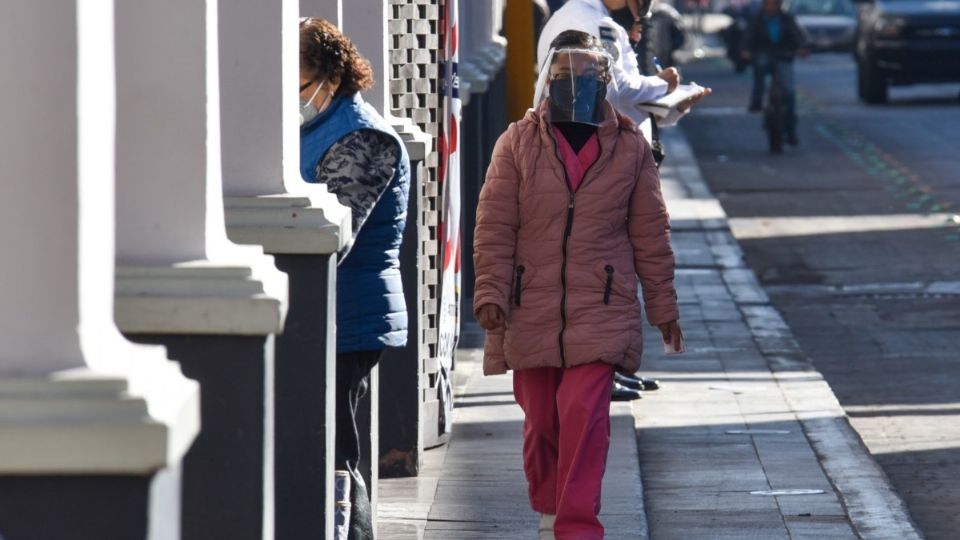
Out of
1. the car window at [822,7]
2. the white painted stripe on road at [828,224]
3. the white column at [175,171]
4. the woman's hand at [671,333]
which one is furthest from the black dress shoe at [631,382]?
the car window at [822,7]

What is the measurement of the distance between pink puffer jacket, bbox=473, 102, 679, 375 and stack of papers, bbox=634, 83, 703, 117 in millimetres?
2004

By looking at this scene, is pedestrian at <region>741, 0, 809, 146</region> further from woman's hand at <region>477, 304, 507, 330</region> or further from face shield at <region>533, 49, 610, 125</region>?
woman's hand at <region>477, 304, 507, 330</region>

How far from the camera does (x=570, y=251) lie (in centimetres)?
614

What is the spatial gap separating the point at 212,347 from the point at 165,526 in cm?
86

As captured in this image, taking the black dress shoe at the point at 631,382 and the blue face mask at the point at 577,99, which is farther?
the black dress shoe at the point at 631,382

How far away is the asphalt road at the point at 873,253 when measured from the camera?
367 inches

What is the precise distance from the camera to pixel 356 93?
5.93m

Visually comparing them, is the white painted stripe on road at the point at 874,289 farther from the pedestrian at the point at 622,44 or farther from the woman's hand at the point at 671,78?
the woman's hand at the point at 671,78

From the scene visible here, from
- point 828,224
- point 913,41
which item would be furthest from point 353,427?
point 913,41

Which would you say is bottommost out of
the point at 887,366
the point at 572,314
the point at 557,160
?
the point at 887,366

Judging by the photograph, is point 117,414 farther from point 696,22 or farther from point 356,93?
point 696,22

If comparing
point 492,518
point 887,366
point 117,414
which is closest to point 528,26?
point 887,366

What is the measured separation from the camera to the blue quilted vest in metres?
5.86

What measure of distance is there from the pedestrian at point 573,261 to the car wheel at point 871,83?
26.8 meters
